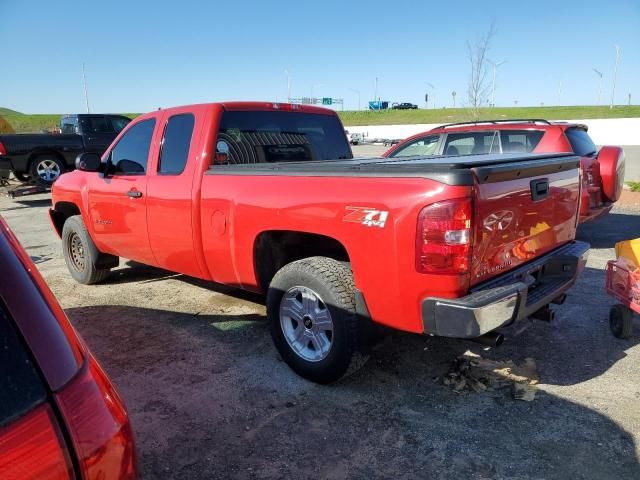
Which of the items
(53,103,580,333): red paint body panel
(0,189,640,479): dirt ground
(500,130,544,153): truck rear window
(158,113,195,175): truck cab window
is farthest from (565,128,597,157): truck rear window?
(158,113,195,175): truck cab window

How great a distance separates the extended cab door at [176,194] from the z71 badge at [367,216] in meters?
1.50

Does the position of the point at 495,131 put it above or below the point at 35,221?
above

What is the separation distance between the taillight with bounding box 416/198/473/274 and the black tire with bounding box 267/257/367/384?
644 millimetres

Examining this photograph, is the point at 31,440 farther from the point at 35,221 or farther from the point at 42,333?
the point at 35,221

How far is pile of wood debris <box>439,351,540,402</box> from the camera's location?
323 cm

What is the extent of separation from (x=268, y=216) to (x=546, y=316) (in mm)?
2024

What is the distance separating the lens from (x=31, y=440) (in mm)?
1043

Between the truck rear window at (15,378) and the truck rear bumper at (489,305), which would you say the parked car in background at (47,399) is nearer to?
the truck rear window at (15,378)

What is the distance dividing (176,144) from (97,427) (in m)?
3.37

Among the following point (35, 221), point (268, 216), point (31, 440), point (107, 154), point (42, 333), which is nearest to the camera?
point (31, 440)

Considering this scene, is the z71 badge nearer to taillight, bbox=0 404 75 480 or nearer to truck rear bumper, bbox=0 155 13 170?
taillight, bbox=0 404 75 480

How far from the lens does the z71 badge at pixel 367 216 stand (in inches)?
107

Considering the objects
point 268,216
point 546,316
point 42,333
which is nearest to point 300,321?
point 268,216

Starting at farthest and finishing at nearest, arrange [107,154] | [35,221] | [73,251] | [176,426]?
[35,221] → [73,251] → [107,154] → [176,426]
